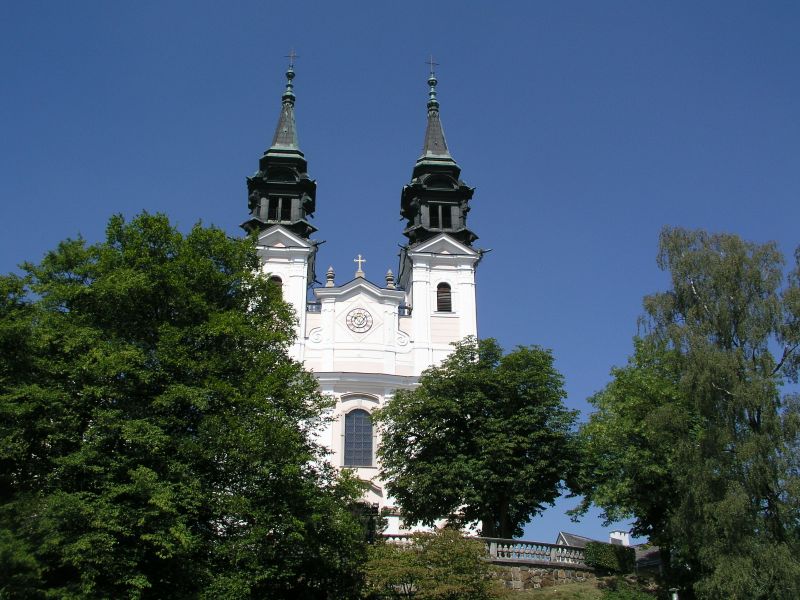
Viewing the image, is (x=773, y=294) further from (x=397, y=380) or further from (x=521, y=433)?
(x=397, y=380)

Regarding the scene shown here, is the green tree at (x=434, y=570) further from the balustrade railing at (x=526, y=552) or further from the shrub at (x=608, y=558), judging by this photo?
the shrub at (x=608, y=558)

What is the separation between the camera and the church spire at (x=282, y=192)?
132ft

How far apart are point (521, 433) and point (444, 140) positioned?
21.3 m

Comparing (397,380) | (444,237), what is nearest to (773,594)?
(397,380)

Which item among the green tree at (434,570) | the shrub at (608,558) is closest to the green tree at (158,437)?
the green tree at (434,570)

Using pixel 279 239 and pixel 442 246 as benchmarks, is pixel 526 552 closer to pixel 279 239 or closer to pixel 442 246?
pixel 442 246

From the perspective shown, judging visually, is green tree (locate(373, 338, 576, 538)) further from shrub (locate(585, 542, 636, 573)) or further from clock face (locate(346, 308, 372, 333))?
clock face (locate(346, 308, 372, 333))

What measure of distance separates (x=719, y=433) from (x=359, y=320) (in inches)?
801

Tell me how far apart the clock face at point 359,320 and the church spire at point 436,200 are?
513cm

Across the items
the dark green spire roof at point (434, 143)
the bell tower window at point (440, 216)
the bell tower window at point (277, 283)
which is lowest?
the bell tower window at point (277, 283)

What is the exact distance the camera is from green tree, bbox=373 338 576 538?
26.3m

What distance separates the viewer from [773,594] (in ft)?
58.7

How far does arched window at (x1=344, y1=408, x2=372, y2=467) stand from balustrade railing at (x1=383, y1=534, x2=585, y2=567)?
10866mm

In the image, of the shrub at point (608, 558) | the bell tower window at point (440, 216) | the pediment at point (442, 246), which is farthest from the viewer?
the bell tower window at point (440, 216)
